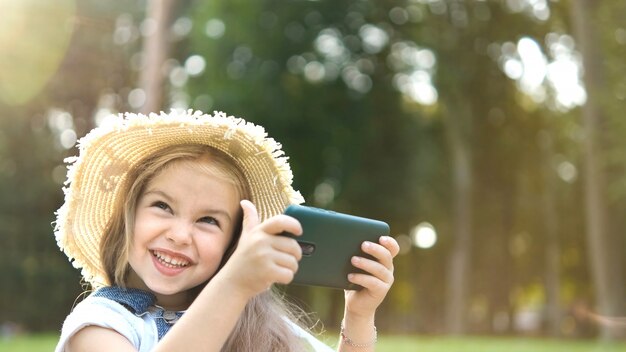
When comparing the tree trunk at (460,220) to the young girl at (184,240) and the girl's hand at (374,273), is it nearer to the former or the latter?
the young girl at (184,240)

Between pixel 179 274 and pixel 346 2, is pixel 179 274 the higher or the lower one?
the lower one

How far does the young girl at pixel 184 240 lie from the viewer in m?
1.99

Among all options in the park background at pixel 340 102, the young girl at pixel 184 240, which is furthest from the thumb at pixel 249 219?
the park background at pixel 340 102

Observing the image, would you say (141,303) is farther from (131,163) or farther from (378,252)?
(378,252)

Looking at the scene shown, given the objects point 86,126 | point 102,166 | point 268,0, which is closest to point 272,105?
point 268,0

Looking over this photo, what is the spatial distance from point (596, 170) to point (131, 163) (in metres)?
15.0

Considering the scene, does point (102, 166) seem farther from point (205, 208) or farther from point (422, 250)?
point (422, 250)

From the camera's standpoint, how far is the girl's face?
2359 mm

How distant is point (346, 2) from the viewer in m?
24.0

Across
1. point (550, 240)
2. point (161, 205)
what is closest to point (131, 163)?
point (161, 205)

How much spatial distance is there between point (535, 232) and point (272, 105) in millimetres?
11206

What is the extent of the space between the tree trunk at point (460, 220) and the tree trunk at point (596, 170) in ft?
20.0

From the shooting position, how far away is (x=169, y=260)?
237 cm

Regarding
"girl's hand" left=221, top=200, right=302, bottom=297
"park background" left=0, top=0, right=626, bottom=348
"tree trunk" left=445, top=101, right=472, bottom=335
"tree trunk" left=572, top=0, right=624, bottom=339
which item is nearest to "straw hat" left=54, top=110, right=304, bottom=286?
"girl's hand" left=221, top=200, right=302, bottom=297
